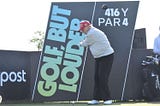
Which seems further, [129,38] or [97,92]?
[129,38]

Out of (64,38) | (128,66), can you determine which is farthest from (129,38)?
(64,38)

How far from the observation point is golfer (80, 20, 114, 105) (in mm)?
9781

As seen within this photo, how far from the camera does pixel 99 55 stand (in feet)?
32.1

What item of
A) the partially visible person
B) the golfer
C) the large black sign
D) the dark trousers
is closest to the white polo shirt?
the golfer

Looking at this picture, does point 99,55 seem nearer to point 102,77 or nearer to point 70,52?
point 102,77

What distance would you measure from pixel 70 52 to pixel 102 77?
1.16m

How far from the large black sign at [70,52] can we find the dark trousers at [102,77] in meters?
0.82

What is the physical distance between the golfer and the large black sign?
799 mm

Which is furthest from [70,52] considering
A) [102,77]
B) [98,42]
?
[102,77]

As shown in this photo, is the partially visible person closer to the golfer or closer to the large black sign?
the large black sign

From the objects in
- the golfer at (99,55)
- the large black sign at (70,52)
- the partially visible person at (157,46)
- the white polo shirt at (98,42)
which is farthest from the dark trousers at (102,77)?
the partially visible person at (157,46)

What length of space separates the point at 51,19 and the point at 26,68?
1.24 meters

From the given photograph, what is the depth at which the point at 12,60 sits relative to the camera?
10875 mm

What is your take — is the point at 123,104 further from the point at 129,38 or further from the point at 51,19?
the point at 51,19
